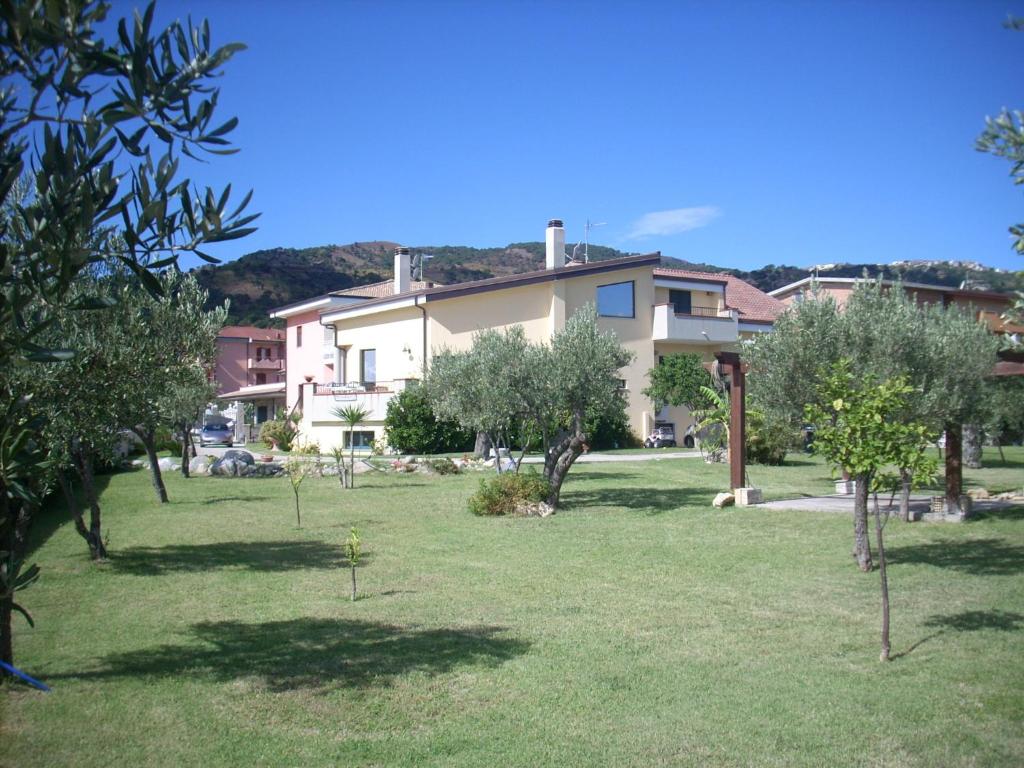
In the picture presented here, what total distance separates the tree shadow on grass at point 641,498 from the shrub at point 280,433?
21870 millimetres

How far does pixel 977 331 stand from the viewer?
1577cm

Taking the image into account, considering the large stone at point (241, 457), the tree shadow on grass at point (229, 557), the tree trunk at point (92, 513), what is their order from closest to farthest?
the tree trunk at point (92, 513)
the tree shadow on grass at point (229, 557)
the large stone at point (241, 457)

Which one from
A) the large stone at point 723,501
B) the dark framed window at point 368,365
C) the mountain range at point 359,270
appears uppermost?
the mountain range at point 359,270

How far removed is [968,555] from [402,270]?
34245 millimetres

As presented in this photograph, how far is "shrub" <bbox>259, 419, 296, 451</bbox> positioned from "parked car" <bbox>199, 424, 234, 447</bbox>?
10.7 meters

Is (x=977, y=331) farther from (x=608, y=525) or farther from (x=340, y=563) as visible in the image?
(x=340, y=563)

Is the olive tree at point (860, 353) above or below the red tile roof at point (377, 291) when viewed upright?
below

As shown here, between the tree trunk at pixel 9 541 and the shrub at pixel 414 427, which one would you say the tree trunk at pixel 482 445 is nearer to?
the shrub at pixel 414 427

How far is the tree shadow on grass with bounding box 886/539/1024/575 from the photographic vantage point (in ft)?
36.9

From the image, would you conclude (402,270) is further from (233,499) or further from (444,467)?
(233,499)

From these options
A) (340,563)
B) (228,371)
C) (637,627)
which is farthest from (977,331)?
(228,371)

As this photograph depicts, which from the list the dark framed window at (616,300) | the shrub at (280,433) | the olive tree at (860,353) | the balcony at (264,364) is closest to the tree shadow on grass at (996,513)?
the olive tree at (860,353)

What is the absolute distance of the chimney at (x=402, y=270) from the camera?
42.6 metres

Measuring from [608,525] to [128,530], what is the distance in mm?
9047
